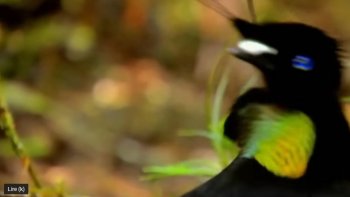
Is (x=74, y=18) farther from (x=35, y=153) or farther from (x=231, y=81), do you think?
(x=231, y=81)

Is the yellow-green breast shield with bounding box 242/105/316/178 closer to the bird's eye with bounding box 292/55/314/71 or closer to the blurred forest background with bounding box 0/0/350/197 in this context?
the bird's eye with bounding box 292/55/314/71

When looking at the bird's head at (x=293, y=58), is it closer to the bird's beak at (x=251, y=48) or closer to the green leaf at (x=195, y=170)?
the bird's beak at (x=251, y=48)

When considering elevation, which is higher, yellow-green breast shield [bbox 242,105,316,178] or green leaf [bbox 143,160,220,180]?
yellow-green breast shield [bbox 242,105,316,178]

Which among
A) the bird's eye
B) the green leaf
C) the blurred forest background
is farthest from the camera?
the blurred forest background

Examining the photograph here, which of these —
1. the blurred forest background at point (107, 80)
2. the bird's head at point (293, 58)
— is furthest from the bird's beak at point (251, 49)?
the blurred forest background at point (107, 80)

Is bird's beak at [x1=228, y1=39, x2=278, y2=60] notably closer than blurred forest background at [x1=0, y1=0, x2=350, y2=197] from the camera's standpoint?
Yes

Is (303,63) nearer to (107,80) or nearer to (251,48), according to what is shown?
(251,48)

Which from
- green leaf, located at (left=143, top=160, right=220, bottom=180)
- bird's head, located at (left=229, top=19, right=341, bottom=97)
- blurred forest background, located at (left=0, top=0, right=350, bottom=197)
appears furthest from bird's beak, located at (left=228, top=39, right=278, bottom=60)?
blurred forest background, located at (left=0, top=0, right=350, bottom=197)

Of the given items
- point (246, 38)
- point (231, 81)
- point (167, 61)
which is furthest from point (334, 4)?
point (246, 38)

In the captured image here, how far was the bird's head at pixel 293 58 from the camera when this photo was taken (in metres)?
0.86

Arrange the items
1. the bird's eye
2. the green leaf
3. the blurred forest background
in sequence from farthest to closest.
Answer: the blurred forest background < the green leaf < the bird's eye

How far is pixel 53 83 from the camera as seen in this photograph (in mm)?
1830

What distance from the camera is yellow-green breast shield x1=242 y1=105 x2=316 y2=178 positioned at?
2.82ft

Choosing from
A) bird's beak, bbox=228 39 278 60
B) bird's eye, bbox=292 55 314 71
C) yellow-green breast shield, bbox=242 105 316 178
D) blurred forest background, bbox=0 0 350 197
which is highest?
bird's beak, bbox=228 39 278 60
